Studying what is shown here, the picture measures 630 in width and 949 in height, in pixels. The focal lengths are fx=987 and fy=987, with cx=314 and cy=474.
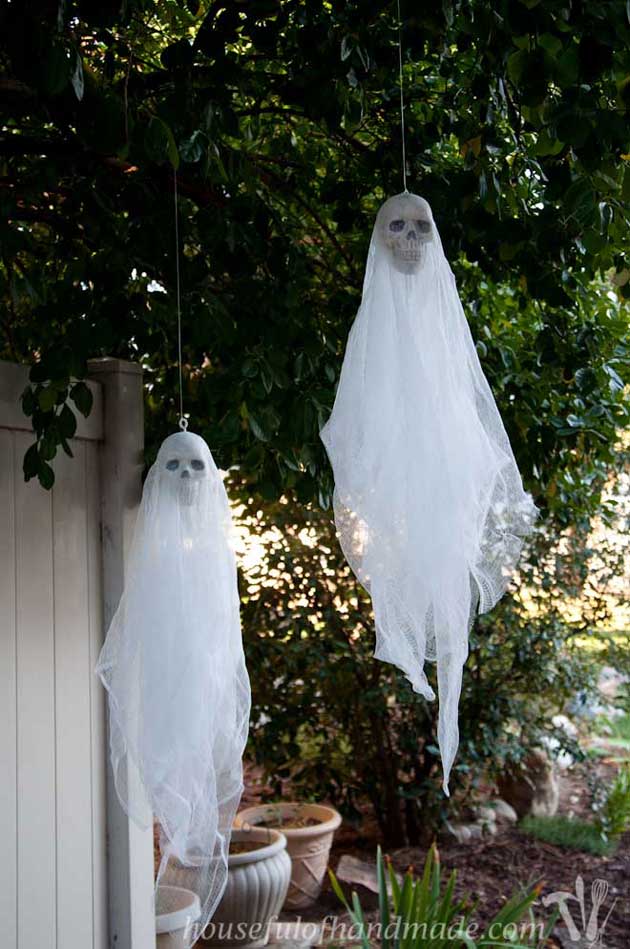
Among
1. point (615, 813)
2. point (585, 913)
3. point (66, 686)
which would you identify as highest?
point (66, 686)

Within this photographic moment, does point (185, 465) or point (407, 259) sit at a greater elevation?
point (407, 259)

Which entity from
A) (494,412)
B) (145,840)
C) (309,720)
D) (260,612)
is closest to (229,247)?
(494,412)

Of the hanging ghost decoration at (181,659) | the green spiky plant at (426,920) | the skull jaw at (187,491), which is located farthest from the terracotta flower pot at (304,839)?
the skull jaw at (187,491)

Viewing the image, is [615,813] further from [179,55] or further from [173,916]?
[179,55]

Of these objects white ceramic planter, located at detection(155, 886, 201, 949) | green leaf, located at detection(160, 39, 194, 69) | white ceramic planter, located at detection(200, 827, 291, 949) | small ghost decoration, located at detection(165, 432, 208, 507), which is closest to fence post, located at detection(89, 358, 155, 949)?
white ceramic planter, located at detection(155, 886, 201, 949)

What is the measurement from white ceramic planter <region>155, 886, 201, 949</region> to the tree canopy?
130 centimetres

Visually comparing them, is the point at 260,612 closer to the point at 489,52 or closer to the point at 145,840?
the point at 145,840

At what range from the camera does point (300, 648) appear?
421 centimetres

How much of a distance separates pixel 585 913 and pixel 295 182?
3217mm

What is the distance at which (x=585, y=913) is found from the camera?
4082 mm

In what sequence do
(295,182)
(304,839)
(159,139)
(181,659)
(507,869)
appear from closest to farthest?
(159,139) → (181,659) → (295,182) → (304,839) → (507,869)

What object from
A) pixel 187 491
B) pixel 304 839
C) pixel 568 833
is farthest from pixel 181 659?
pixel 568 833

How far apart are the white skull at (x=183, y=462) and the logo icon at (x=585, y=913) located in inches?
106

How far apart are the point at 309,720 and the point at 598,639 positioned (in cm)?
160
